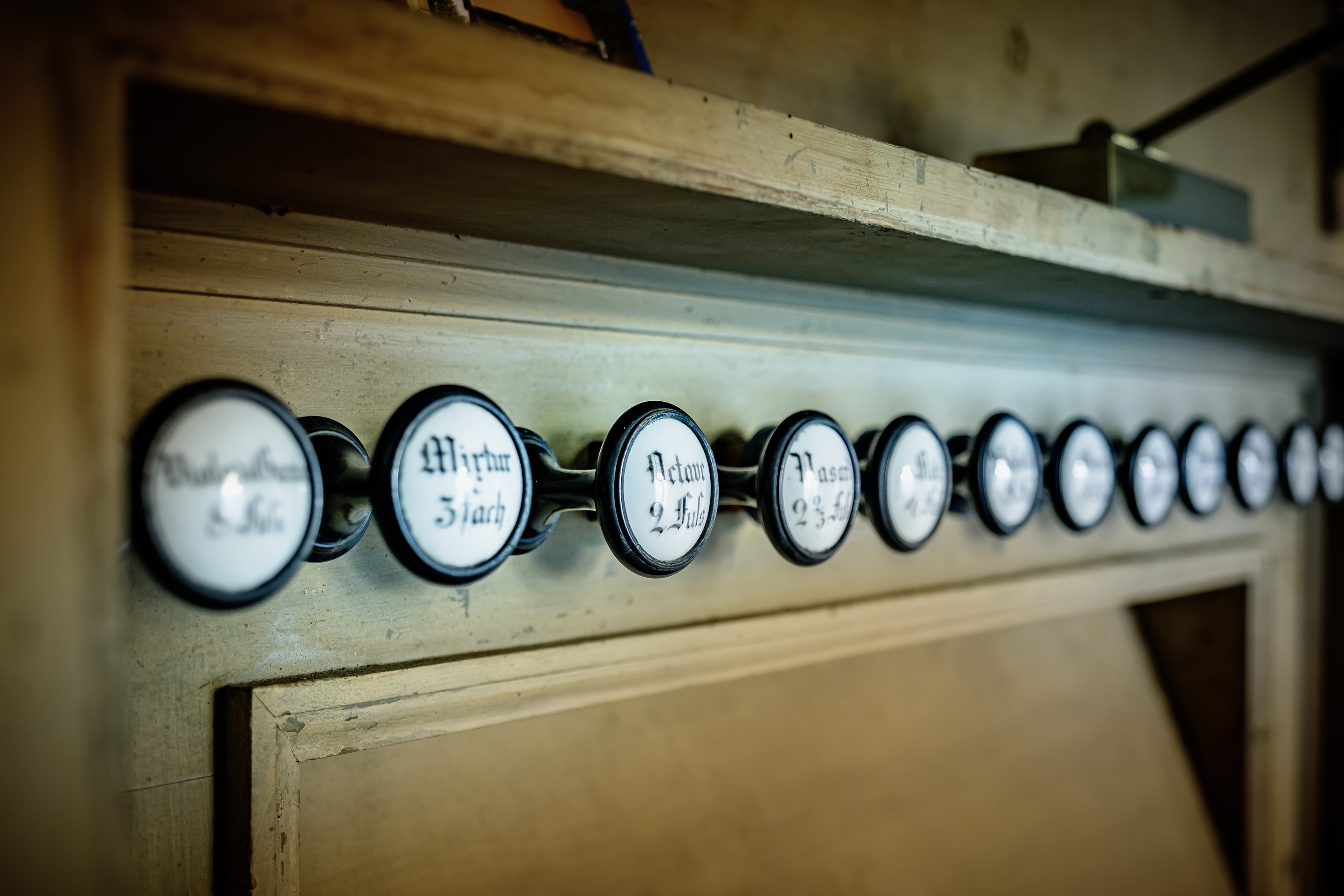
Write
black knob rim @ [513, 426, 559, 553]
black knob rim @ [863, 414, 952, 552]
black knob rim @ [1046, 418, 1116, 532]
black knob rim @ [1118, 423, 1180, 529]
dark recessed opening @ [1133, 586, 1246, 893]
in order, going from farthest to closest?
dark recessed opening @ [1133, 586, 1246, 893], black knob rim @ [1118, 423, 1180, 529], black knob rim @ [1046, 418, 1116, 532], black knob rim @ [863, 414, 952, 552], black knob rim @ [513, 426, 559, 553]

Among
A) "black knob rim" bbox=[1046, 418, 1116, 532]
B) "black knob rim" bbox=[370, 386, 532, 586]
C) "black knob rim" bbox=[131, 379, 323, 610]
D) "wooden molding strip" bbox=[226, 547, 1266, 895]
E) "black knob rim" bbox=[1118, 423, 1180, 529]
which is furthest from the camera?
"black knob rim" bbox=[1118, 423, 1180, 529]

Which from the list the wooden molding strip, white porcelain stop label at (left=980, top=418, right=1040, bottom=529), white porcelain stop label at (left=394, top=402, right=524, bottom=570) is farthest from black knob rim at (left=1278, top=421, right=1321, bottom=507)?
white porcelain stop label at (left=394, top=402, right=524, bottom=570)

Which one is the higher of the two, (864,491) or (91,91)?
(91,91)

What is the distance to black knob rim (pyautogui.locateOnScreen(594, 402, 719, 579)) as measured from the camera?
713mm

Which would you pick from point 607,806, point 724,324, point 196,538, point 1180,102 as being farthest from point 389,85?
point 1180,102

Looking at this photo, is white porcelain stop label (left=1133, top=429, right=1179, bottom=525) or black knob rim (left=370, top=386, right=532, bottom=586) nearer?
black knob rim (left=370, top=386, right=532, bottom=586)

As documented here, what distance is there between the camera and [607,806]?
40.5 inches

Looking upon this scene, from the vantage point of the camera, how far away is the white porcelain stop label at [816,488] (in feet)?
2.74

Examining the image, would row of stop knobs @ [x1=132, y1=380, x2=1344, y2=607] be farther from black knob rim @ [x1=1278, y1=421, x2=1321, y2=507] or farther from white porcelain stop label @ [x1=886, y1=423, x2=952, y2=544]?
black knob rim @ [x1=1278, y1=421, x2=1321, y2=507]

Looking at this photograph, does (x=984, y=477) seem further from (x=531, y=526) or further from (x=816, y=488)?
(x=531, y=526)

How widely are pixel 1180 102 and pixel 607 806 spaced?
1671 millimetres

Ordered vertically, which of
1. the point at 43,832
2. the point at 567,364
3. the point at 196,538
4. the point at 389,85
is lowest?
the point at 43,832

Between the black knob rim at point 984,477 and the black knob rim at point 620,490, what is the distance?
48cm

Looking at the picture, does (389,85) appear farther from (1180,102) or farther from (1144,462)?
(1180,102)
